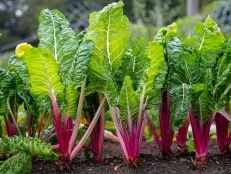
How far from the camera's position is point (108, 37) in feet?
6.38

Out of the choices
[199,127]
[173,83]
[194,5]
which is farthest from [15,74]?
[194,5]

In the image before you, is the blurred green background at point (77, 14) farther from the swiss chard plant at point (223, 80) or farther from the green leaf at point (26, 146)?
the green leaf at point (26, 146)

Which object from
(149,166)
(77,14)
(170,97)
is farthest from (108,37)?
(77,14)

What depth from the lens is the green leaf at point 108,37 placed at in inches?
74.9

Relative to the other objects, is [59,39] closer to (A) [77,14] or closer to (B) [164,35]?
(B) [164,35]

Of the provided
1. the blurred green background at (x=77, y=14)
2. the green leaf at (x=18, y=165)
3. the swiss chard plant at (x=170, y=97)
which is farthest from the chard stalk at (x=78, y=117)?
the blurred green background at (x=77, y=14)

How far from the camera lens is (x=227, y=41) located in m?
2.10

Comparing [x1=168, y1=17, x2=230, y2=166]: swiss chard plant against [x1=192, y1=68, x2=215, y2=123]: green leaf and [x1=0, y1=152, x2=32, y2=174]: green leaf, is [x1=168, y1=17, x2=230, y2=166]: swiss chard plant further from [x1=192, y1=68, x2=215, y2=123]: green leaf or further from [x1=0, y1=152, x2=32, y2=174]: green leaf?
[x1=0, y1=152, x2=32, y2=174]: green leaf

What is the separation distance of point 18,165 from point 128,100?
563 millimetres

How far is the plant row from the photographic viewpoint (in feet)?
6.25

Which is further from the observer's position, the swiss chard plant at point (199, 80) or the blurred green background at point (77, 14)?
the blurred green background at point (77, 14)

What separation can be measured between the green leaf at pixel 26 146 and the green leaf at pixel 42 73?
0.22 meters

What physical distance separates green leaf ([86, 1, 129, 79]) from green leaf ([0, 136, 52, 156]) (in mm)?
402

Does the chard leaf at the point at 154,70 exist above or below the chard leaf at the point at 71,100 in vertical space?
above
